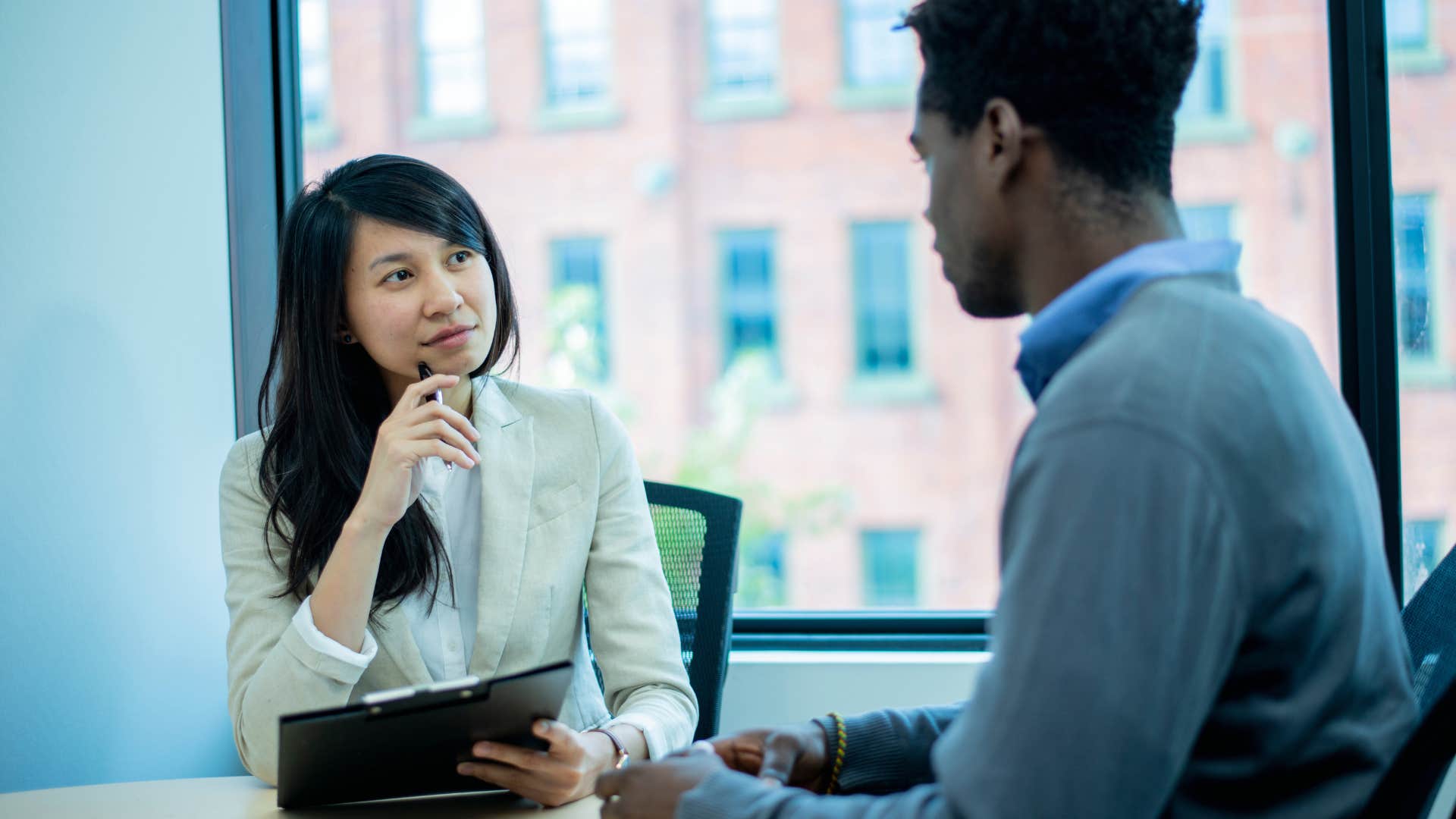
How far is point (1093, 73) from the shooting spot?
83 centimetres

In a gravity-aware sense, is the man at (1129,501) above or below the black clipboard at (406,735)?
above

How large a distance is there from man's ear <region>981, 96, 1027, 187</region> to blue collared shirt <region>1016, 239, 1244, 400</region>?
10 cm

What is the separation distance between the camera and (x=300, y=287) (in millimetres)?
1575

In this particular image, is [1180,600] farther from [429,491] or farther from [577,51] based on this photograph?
[577,51]

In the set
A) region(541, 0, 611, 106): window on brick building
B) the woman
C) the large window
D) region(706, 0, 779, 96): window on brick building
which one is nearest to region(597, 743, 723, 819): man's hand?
the woman

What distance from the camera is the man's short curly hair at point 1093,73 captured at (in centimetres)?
83

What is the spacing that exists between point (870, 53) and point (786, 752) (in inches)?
526

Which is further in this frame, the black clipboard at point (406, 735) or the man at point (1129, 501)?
the black clipboard at point (406, 735)

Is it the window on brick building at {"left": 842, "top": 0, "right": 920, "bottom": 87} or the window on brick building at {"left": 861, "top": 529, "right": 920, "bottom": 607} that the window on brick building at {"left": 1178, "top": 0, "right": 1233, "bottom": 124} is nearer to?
the window on brick building at {"left": 842, "top": 0, "right": 920, "bottom": 87}

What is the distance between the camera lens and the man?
66 cm

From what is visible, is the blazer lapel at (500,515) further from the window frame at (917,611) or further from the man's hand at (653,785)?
the window frame at (917,611)

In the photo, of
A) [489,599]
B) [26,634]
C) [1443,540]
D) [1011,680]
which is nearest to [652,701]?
A: [489,599]

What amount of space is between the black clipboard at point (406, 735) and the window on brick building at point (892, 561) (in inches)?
524

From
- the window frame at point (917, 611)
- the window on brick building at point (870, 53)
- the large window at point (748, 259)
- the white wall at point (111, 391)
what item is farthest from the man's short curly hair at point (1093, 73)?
the window on brick building at point (870, 53)
